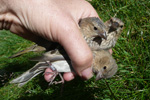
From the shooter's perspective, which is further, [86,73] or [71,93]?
[71,93]

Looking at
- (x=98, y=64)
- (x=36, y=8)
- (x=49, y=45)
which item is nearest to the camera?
(x=36, y=8)

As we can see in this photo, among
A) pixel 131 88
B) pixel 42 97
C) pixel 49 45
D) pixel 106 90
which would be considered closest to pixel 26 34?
pixel 49 45

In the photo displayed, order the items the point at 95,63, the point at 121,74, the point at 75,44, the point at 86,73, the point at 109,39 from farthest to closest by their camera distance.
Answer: the point at 121,74
the point at 109,39
the point at 95,63
the point at 86,73
the point at 75,44

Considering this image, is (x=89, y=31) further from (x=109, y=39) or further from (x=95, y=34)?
(x=109, y=39)

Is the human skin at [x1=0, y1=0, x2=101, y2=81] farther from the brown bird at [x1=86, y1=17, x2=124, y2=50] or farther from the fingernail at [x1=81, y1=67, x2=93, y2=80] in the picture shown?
the brown bird at [x1=86, y1=17, x2=124, y2=50]

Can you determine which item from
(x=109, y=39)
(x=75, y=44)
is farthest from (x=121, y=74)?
(x=75, y=44)

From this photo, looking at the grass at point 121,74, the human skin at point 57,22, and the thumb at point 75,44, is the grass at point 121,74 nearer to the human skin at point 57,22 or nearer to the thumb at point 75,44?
the human skin at point 57,22

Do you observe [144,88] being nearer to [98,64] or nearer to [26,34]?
[98,64]
